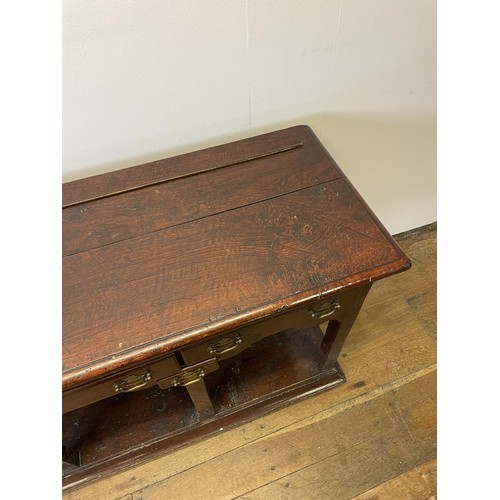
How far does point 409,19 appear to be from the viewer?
87 centimetres

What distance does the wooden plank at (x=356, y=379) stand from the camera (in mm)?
1078

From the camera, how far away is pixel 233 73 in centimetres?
82

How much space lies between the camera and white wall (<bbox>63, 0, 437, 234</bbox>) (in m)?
0.71

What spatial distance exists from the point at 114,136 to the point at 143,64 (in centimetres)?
18

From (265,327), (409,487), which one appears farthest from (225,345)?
(409,487)

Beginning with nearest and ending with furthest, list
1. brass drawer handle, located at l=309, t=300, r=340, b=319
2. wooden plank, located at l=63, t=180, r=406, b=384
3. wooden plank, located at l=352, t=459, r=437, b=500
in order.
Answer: wooden plank, located at l=63, t=180, r=406, b=384 → brass drawer handle, located at l=309, t=300, r=340, b=319 → wooden plank, located at l=352, t=459, r=437, b=500

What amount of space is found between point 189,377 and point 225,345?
0.44 ft

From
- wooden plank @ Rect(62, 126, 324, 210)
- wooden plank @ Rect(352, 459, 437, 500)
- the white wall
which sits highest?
the white wall

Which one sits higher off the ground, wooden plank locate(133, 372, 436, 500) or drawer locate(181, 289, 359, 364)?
drawer locate(181, 289, 359, 364)

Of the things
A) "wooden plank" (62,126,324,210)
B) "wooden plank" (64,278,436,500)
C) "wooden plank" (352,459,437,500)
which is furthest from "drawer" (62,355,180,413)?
"wooden plank" (352,459,437,500)

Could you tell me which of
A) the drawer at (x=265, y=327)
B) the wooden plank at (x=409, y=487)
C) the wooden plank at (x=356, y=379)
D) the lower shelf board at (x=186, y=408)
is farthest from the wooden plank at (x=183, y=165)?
the wooden plank at (x=409, y=487)

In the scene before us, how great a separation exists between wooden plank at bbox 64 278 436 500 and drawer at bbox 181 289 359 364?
0.49 metres

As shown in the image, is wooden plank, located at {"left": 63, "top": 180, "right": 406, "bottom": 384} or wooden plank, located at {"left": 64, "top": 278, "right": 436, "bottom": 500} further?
wooden plank, located at {"left": 64, "top": 278, "right": 436, "bottom": 500}

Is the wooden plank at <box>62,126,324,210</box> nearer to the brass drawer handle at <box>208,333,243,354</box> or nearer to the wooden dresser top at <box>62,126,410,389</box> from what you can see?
the wooden dresser top at <box>62,126,410,389</box>
